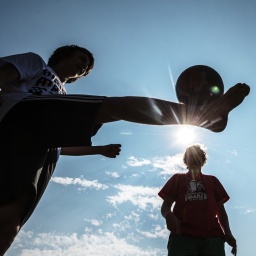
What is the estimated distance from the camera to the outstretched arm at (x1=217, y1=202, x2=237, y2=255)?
4773 millimetres

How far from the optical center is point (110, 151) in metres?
3.89

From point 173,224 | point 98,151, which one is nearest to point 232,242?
point 173,224

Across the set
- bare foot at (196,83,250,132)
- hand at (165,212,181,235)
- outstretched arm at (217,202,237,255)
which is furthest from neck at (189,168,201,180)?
bare foot at (196,83,250,132)

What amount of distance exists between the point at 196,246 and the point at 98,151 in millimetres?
2001

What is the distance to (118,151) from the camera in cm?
393

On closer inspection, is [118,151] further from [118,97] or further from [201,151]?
[201,151]

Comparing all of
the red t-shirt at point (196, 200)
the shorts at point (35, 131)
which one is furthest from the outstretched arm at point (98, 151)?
the red t-shirt at point (196, 200)

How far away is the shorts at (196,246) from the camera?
4.49m

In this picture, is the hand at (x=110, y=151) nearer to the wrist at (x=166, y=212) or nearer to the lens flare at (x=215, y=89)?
the lens flare at (x=215, y=89)

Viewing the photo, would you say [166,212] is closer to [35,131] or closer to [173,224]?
[173,224]

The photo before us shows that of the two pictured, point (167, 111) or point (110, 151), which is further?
point (110, 151)

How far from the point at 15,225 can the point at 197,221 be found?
2.76 m

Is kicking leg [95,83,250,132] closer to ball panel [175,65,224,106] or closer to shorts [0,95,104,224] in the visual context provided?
shorts [0,95,104,224]

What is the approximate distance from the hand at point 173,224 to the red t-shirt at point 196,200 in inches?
10.0
